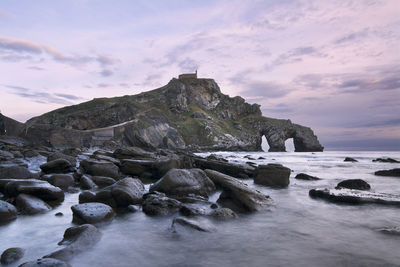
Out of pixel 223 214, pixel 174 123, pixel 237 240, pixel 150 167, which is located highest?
pixel 174 123

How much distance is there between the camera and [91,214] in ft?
17.4

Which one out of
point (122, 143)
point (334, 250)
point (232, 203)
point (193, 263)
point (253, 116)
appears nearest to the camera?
point (193, 263)

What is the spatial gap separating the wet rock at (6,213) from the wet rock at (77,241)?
1.93 meters

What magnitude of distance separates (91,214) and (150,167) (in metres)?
7.84

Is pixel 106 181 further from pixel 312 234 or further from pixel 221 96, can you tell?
pixel 221 96

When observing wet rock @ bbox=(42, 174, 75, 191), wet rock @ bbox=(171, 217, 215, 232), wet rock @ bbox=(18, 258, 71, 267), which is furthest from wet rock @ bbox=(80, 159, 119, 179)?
wet rock @ bbox=(18, 258, 71, 267)

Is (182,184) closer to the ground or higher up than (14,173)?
closer to the ground

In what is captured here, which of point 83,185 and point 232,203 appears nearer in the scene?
point 232,203

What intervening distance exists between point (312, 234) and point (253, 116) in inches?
5331

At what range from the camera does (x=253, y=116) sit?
137 m

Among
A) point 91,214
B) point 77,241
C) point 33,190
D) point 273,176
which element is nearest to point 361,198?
point 273,176

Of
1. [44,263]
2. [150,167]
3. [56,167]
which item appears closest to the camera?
[44,263]

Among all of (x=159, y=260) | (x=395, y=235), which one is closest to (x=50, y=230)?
(x=159, y=260)

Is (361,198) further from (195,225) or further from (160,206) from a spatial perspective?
(160,206)
